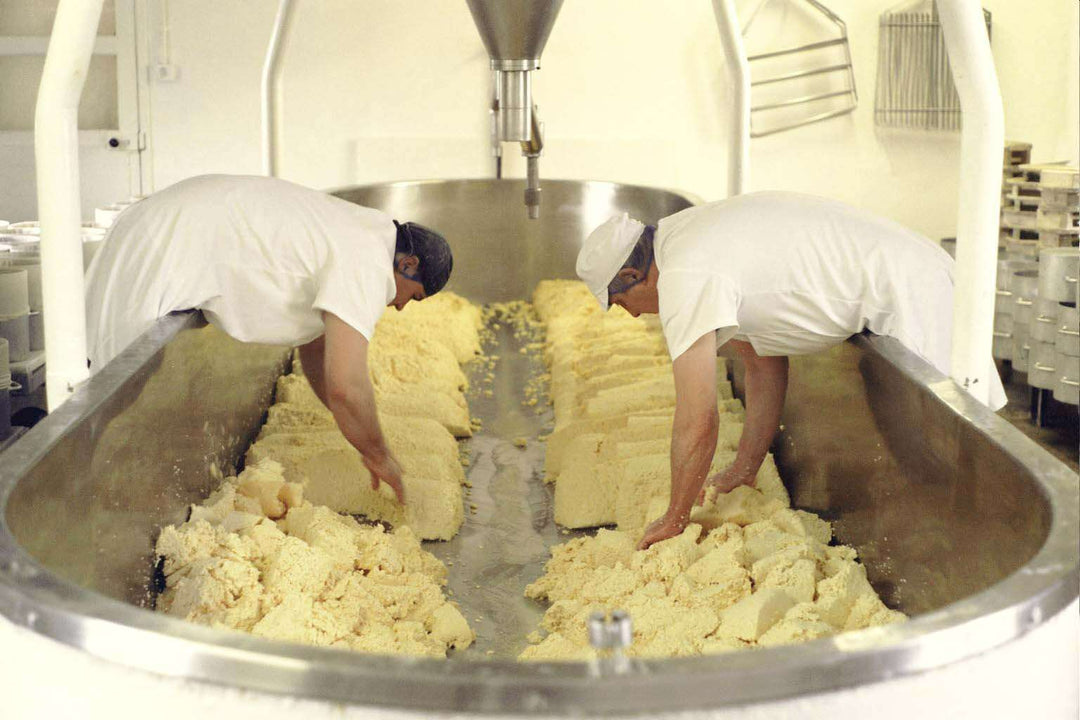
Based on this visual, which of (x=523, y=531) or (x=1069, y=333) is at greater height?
(x=1069, y=333)

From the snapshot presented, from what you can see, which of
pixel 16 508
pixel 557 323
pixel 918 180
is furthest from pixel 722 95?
pixel 16 508

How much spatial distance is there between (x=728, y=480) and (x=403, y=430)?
0.71 meters

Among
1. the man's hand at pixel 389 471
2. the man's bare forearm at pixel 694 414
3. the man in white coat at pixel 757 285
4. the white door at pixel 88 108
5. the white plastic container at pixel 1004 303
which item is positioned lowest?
the man's hand at pixel 389 471

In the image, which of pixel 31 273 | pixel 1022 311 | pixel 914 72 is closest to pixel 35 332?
pixel 31 273

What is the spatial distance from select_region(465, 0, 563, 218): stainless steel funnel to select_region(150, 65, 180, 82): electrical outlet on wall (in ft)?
9.81

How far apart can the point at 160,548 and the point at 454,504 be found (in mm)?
611

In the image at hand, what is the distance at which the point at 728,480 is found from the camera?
2.30m

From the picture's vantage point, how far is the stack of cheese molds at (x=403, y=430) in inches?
89.0

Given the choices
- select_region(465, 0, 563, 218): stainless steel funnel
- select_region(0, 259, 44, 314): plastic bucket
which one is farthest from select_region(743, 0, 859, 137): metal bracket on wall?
select_region(0, 259, 44, 314): plastic bucket

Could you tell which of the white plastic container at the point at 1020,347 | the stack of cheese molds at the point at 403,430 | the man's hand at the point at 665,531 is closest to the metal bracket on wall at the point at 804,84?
the white plastic container at the point at 1020,347

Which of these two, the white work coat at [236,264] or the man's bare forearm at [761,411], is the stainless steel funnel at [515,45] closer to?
the white work coat at [236,264]

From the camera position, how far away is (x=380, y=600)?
1.78 metres

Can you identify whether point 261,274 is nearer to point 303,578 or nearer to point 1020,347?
point 303,578

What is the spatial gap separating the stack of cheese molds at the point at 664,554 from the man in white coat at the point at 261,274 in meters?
0.40
